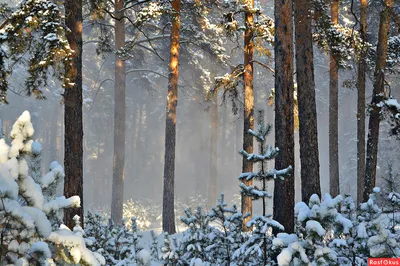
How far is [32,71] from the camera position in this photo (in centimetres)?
851

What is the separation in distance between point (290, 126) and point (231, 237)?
268 centimetres

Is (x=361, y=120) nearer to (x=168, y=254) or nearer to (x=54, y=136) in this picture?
(x=168, y=254)

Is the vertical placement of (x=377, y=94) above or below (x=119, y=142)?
above

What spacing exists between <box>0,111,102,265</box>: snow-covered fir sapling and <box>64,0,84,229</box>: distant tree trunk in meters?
5.85

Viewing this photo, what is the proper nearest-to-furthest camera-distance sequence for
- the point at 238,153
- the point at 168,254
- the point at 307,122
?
the point at 168,254 < the point at 238,153 < the point at 307,122

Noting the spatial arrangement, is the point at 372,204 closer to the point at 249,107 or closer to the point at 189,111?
the point at 249,107

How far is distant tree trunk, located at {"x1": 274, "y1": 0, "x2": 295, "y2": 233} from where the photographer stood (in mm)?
7707

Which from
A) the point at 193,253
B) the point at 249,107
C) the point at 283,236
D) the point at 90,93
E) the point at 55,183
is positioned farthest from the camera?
the point at 90,93

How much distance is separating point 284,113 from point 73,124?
4.25 metres

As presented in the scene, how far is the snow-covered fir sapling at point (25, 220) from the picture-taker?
88.0 inches

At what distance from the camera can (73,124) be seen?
27.5ft

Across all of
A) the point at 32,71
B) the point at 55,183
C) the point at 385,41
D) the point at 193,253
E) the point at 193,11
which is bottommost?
the point at 193,253

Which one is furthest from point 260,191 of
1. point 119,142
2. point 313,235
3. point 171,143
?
point 119,142

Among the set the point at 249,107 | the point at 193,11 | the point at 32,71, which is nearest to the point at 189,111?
the point at 193,11
